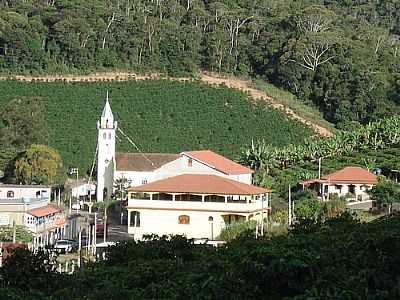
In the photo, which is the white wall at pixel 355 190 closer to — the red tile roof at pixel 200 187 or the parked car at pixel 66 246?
the red tile roof at pixel 200 187

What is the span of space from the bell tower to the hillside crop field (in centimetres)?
345

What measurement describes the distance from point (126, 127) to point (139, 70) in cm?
879

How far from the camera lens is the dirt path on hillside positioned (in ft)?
176

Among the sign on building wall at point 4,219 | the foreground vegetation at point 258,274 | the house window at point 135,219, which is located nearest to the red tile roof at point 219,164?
the house window at point 135,219

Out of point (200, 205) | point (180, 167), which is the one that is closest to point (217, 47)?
point (180, 167)

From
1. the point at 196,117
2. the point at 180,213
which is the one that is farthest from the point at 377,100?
A: the point at 180,213

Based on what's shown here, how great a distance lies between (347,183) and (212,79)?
889 inches

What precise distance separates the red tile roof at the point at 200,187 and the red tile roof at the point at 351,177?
663 centimetres

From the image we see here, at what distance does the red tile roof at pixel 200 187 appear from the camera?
97.4 feet

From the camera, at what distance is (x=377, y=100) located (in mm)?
56188

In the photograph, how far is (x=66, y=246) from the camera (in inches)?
1086

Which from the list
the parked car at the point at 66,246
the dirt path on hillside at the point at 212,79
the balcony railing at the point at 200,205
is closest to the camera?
the parked car at the point at 66,246

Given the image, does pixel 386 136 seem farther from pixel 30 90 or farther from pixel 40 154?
pixel 30 90

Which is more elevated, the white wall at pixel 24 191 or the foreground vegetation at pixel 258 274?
the white wall at pixel 24 191
